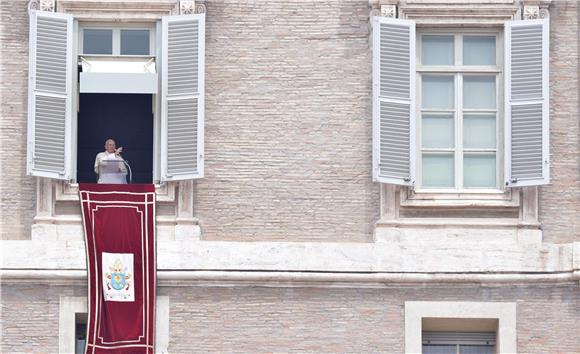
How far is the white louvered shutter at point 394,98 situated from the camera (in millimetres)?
38656

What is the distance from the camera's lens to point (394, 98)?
3878cm

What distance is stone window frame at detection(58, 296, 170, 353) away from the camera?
38188 mm

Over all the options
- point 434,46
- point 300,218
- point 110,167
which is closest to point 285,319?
point 300,218

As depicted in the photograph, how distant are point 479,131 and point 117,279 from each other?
17.6 ft

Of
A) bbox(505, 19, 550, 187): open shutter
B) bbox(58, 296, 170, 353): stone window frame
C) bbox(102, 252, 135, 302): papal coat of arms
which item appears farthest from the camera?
bbox(505, 19, 550, 187): open shutter

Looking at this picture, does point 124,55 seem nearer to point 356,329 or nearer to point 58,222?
point 58,222

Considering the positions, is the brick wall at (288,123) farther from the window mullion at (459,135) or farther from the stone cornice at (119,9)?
the window mullion at (459,135)

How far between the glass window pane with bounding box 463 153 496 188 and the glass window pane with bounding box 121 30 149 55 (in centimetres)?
464

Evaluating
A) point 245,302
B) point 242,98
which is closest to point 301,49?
point 242,98

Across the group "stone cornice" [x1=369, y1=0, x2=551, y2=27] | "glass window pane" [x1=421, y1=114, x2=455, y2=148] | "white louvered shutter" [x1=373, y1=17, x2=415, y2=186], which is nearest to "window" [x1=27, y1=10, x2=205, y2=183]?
"white louvered shutter" [x1=373, y1=17, x2=415, y2=186]

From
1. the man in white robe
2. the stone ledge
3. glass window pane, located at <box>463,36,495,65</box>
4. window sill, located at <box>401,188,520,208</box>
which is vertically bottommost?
the stone ledge

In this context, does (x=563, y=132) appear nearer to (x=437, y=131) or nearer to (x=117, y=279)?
(x=437, y=131)

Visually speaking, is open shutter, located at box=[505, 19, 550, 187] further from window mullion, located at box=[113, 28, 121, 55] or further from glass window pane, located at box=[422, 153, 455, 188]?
window mullion, located at box=[113, 28, 121, 55]

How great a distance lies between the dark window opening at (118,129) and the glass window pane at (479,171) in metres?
4.33
